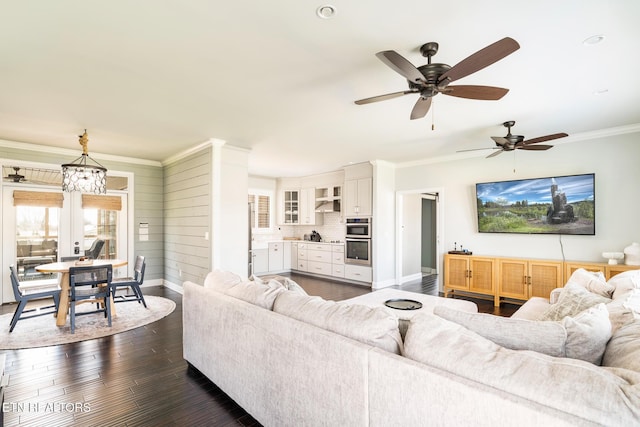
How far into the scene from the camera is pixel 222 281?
2.70m

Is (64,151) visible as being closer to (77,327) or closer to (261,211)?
(77,327)

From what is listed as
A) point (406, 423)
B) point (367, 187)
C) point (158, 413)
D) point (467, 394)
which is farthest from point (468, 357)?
point (367, 187)

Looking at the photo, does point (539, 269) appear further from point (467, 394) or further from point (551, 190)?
point (467, 394)

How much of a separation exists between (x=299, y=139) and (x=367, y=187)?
238 cm

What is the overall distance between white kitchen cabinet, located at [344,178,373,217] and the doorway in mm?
721

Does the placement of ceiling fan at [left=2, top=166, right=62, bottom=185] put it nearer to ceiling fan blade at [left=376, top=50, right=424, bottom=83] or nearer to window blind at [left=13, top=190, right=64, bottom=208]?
window blind at [left=13, top=190, right=64, bottom=208]

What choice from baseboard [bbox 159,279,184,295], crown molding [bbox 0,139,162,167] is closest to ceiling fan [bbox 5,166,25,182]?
crown molding [bbox 0,139,162,167]

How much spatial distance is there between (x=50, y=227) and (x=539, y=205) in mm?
8448

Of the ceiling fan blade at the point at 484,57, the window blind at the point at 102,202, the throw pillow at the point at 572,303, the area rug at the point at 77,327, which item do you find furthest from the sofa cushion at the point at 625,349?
the window blind at the point at 102,202

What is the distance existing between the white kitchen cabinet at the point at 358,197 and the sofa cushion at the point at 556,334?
5371mm

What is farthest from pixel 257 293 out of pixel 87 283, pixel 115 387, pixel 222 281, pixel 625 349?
pixel 87 283

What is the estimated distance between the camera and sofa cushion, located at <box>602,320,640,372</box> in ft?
3.70

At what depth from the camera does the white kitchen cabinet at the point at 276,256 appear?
8.09 metres

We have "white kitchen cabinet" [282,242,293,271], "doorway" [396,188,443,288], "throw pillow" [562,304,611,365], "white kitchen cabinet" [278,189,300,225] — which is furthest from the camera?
"white kitchen cabinet" [278,189,300,225]
